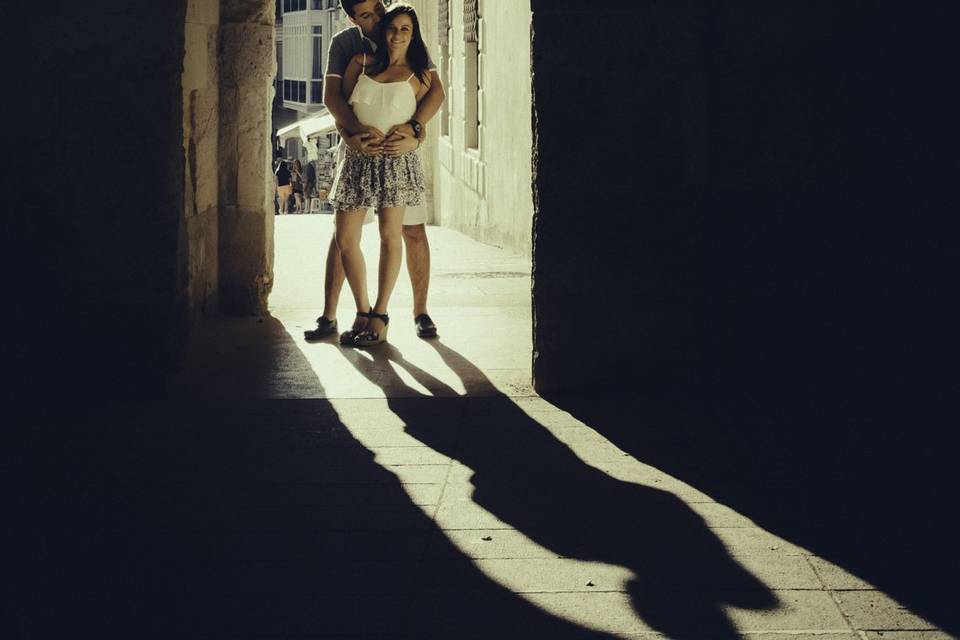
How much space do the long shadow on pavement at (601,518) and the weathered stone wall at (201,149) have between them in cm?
209

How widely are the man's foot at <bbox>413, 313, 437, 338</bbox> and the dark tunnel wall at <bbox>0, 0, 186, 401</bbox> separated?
1.69 meters

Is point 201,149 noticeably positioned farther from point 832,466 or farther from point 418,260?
point 832,466

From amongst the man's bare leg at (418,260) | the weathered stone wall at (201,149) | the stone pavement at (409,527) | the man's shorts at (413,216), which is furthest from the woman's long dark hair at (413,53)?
the stone pavement at (409,527)

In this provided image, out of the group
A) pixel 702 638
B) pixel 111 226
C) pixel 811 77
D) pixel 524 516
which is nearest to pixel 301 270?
pixel 111 226

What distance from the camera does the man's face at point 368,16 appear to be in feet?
22.1

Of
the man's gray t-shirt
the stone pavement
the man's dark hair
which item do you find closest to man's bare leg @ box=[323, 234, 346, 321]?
the man's gray t-shirt

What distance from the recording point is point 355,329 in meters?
6.93

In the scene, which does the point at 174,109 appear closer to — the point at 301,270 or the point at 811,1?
the point at 811,1

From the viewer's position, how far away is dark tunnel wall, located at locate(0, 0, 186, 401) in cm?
545

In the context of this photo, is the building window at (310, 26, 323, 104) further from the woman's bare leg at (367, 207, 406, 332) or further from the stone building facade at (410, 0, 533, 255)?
the woman's bare leg at (367, 207, 406, 332)

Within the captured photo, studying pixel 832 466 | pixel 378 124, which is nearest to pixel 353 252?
pixel 378 124

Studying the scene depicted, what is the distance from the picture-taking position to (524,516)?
4070 mm

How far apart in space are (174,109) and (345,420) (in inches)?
54.1

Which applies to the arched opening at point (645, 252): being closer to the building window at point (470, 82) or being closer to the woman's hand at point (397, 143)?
the woman's hand at point (397, 143)
